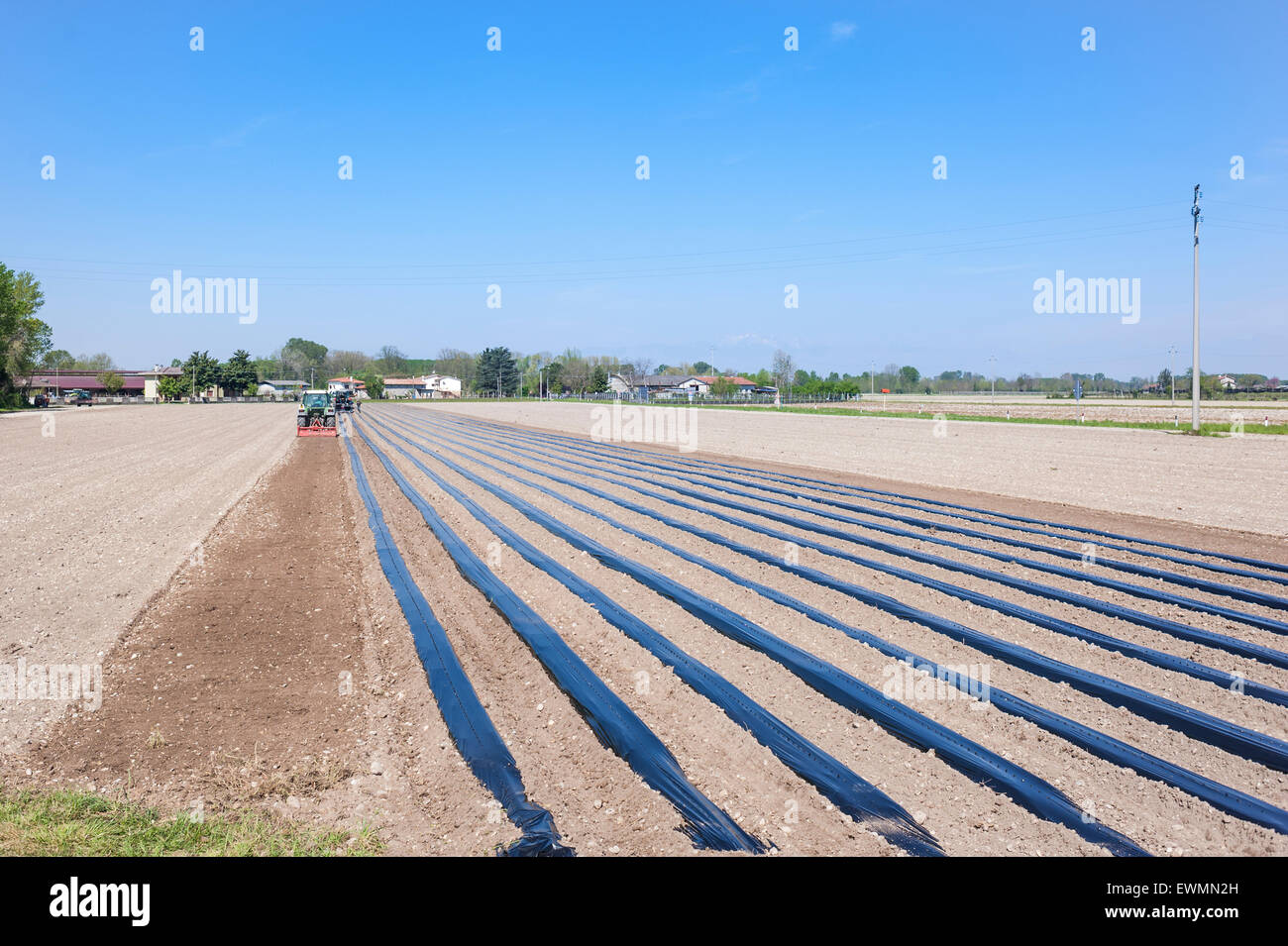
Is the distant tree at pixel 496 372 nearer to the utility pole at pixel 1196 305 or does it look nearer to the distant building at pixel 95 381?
the distant building at pixel 95 381

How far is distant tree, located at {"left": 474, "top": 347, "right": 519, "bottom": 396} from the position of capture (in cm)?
13775

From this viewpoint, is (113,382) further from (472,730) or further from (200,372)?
(472,730)

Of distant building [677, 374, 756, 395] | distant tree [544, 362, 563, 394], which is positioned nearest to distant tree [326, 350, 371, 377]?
distant tree [544, 362, 563, 394]

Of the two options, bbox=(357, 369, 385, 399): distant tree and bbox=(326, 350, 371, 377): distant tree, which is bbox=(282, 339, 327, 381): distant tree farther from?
bbox=(357, 369, 385, 399): distant tree

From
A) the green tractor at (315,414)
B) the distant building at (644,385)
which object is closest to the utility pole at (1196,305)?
the green tractor at (315,414)

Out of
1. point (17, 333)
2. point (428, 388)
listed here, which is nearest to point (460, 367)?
point (428, 388)

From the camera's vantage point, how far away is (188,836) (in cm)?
439

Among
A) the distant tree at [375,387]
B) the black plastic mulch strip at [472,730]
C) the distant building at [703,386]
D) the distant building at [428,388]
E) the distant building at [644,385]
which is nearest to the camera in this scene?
the black plastic mulch strip at [472,730]

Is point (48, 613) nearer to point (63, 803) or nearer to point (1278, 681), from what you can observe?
point (63, 803)

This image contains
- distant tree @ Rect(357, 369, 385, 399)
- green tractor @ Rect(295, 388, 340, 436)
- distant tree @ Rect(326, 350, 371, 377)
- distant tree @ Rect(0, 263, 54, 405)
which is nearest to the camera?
green tractor @ Rect(295, 388, 340, 436)

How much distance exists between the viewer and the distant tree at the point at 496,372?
13775 centimetres

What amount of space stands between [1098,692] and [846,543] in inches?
247

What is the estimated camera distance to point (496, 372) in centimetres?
13838

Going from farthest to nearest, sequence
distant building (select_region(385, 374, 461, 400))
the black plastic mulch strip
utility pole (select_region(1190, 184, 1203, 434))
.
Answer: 1. distant building (select_region(385, 374, 461, 400))
2. utility pole (select_region(1190, 184, 1203, 434))
3. the black plastic mulch strip
